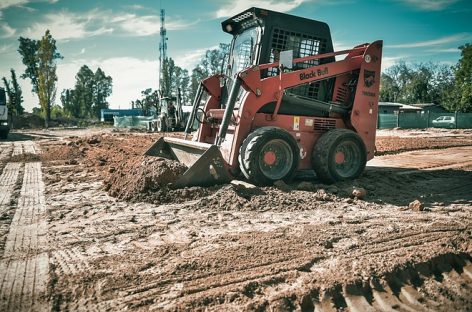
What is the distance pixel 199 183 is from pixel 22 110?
2455 inches

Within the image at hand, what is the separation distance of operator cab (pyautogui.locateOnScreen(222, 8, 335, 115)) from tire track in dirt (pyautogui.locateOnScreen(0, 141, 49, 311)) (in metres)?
4.00

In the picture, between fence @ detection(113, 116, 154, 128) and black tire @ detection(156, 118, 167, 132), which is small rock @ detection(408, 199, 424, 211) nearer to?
black tire @ detection(156, 118, 167, 132)

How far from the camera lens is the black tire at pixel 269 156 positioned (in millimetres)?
5398

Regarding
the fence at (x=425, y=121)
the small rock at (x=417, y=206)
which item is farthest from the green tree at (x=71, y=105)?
the small rock at (x=417, y=206)

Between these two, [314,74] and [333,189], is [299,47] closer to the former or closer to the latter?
[314,74]

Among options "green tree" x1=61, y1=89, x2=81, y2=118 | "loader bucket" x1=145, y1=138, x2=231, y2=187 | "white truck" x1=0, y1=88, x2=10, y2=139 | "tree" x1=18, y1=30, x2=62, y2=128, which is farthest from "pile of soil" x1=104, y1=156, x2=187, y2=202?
"green tree" x1=61, y1=89, x2=81, y2=118

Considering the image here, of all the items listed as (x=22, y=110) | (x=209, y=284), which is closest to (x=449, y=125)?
(x=209, y=284)

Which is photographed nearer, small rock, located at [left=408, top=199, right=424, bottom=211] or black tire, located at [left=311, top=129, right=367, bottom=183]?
small rock, located at [left=408, top=199, right=424, bottom=211]

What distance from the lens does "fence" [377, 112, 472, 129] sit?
30047 millimetres

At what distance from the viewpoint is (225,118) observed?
18.2 feet

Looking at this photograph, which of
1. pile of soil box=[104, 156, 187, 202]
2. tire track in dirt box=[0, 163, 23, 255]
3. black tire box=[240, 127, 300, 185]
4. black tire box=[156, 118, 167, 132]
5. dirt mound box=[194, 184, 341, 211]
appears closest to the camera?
tire track in dirt box=[0, 163, 23, 255]

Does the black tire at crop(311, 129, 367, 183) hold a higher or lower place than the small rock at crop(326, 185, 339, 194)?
higher

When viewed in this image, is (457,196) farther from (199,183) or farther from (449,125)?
(449,125)

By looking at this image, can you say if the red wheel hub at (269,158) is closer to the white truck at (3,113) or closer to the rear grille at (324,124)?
the rear grille at (324,124)
